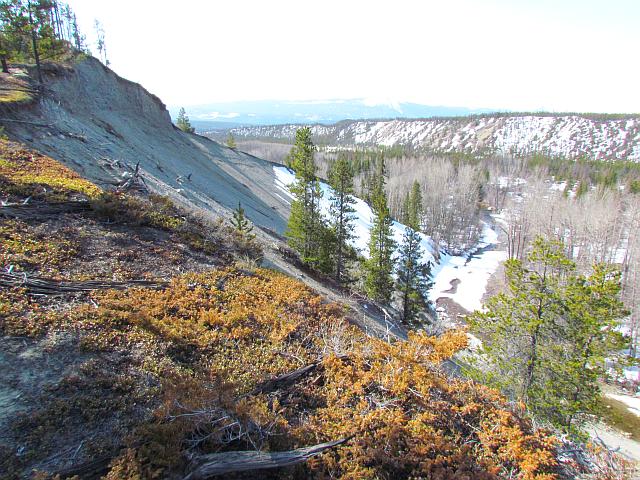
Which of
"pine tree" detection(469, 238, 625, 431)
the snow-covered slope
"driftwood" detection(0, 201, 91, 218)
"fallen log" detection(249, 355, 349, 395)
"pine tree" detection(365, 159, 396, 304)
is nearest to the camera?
"fallen log" detection(249, 355, 349, 395)

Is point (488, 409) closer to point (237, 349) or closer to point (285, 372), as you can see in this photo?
point (285, 372)

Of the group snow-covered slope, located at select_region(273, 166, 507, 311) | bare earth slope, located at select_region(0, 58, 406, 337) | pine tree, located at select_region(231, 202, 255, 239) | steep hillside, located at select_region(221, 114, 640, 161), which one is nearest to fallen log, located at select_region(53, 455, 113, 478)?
bare earth slope, located at select_region(0, 58, 406, 337)

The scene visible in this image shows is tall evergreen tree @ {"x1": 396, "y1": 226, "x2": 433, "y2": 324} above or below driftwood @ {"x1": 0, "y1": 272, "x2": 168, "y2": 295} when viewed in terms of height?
below

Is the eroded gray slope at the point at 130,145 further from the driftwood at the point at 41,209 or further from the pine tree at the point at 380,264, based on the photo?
the pine tree at the point at 380,264

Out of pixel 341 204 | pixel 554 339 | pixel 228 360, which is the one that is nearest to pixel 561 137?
pixel 341 204

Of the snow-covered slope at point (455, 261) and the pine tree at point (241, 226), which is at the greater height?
the pine tree at point (241, 226)

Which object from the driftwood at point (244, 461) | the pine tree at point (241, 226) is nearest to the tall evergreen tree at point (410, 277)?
the pine tree at point (241, 226)

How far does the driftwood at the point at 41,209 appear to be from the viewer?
9.36m

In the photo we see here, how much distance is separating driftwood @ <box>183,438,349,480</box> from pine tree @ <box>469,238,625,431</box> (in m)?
8.57

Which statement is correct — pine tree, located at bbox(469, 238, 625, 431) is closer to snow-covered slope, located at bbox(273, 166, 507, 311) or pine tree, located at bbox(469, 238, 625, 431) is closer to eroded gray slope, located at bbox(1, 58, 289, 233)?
eroded gray slope, located at bbox(1, 58, 289, 233)

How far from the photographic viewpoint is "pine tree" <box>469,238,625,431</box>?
389 inches

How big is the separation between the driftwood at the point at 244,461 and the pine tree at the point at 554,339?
8573 millimetres

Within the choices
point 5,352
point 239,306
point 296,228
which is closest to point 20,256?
point 5,352

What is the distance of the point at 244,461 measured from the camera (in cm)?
439
